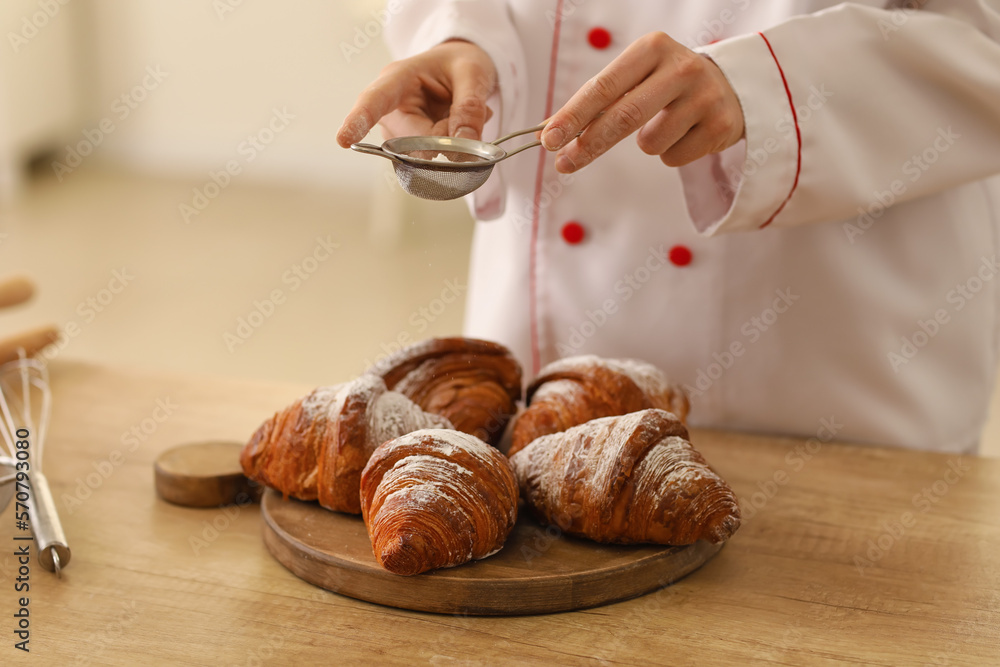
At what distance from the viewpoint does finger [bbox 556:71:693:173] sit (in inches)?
31.4

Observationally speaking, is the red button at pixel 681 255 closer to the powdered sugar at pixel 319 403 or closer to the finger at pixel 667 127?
the finger at pixel 667 127

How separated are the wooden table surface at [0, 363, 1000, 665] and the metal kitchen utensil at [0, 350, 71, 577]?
2 cm

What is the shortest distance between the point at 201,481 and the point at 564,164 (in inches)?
17.9

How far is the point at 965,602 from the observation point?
2.55 feet

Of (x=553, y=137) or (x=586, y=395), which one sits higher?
(x=553, y=137)

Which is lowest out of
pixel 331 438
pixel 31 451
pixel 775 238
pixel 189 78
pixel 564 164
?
pixel 189 78

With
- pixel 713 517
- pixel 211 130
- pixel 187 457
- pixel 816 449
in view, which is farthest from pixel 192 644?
pixel 211 130

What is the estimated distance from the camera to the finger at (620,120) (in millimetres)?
798

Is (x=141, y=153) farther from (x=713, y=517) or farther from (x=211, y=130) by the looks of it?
(x=713, y=517)

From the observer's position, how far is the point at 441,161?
798 mm

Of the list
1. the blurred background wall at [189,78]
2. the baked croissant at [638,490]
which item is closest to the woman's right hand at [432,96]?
the baked croissant at [638,490]

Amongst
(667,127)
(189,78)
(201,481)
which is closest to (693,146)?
(667,127)

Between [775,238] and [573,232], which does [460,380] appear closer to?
[573,232]

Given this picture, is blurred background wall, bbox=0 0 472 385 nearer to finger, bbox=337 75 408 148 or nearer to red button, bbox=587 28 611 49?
red button, bbox=587 28 611 49
